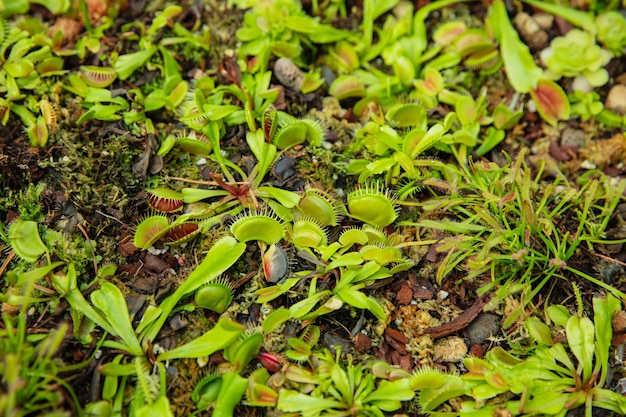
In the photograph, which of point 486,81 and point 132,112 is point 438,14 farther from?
point 132,112

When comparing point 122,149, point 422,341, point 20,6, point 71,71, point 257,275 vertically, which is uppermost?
point 20,6

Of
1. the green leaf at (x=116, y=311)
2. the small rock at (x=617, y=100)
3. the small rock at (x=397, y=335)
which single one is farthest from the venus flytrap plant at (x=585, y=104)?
the green leaf at (x=116, y=311)

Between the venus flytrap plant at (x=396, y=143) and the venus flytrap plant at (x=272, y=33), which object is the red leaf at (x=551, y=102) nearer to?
the venus flytrap plant at (x=396, y=143)

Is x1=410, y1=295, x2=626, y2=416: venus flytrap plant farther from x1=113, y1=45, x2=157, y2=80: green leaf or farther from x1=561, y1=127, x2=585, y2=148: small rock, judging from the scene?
x1=113, y1=45, x2=157, y2=80: green leaf

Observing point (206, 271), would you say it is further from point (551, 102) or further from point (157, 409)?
point (551, 102)

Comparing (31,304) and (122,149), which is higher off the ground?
(122,149)

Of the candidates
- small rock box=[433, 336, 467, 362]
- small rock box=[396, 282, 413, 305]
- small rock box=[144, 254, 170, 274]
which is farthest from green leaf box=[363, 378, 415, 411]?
small rock box=[144, 254, 170, 274]

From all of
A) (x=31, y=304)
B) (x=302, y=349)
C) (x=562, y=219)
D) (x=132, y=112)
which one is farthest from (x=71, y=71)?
(x=562, y=219)
